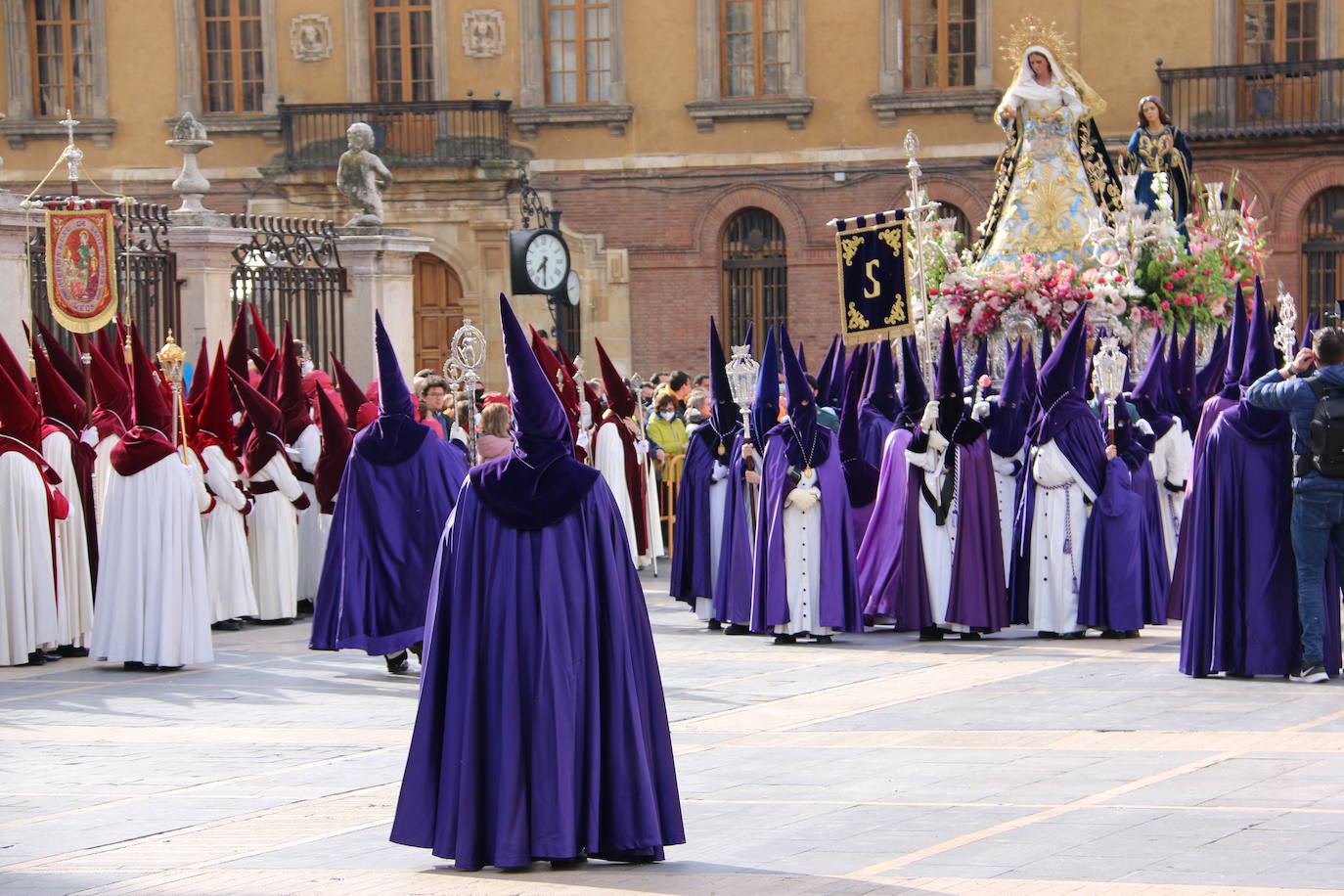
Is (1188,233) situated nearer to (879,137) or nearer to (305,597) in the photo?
(305,597)

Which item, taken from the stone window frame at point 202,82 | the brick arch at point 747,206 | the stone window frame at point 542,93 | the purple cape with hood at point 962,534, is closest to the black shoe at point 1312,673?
the purple cape with hood at point 962,534

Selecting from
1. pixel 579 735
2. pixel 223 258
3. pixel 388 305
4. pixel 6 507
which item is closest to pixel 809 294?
pixel 388 305

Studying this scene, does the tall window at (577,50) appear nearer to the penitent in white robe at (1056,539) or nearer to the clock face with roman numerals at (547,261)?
the clock face with roman numerals at (547,261)

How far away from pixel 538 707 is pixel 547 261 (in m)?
19.5

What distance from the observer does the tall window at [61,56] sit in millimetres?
32125

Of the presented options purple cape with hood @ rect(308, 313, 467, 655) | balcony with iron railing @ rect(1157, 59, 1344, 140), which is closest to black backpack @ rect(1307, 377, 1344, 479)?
purple cape with hood @ rect(308, 313, 467, 655)

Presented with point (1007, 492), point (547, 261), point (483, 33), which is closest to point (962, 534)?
point (1007, 492)

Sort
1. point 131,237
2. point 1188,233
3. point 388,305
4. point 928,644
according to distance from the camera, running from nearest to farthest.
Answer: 1. point 928,644
2. point 131,237
3. point 1188,233
4. point 388,305

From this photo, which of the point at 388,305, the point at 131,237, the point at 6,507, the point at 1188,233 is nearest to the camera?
the point at 6,507

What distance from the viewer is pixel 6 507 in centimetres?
1283

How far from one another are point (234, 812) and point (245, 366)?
7.76 meters

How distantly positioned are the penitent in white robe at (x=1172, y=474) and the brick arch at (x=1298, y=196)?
1475 centimetres

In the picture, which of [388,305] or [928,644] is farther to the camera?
[388,305]

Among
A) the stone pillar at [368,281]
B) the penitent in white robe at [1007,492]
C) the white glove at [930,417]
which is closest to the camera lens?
the white glove at [930,417]
